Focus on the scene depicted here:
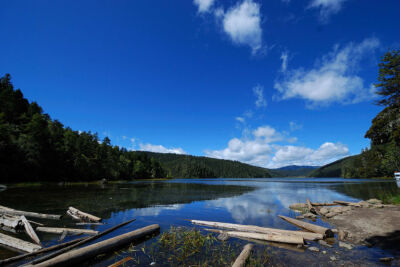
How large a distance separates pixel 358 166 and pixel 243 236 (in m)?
184

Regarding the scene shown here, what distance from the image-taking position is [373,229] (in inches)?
547

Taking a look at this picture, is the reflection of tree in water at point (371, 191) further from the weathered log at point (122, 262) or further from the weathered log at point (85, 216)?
the weathered log at point (85, 216)

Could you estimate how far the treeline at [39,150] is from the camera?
204 ft

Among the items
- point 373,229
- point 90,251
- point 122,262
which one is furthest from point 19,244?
point 373,229

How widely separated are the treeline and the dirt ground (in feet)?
268

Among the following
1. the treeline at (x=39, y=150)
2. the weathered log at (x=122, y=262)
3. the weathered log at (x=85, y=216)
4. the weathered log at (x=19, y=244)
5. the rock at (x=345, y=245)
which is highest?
the treeline at (x=39, y=150)

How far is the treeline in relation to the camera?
6203 cm

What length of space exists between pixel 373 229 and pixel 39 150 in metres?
88.3

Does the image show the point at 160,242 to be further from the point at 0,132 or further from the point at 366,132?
the point at 0,132

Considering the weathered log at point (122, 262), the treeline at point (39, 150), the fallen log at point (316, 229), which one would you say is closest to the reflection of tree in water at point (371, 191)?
the fallen log at point (316, 229)

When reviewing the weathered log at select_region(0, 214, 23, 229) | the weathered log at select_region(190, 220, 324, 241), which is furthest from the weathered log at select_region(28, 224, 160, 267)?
the weathered log at select_region(0, 214, 23, 229)

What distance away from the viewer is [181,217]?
1967 cm

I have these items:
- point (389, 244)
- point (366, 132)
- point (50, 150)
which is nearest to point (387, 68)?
point (366, 132)

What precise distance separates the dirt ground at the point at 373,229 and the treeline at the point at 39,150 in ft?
268
